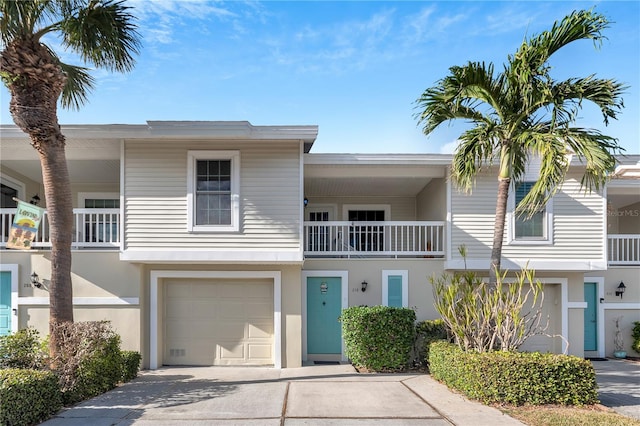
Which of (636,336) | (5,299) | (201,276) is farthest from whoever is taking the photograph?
(636,336)

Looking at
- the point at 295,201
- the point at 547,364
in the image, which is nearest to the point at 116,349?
Result: the point at 295,201

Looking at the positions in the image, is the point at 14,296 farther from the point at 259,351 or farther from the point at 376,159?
the point at 376,159

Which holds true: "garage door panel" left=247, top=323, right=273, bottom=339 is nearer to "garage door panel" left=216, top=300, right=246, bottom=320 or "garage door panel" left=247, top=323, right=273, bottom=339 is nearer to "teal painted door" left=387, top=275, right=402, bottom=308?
"garage door panel" left=216, top=300, right=246, bottom=320

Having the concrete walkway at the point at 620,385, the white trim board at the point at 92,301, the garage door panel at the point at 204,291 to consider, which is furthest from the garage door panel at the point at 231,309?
the concrete walkway at the point at 620,385

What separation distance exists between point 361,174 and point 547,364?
589 cm

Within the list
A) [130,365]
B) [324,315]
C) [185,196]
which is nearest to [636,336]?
[324,315]

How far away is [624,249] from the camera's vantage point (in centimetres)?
1327

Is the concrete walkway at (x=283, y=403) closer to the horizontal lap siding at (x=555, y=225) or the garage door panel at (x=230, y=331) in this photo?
the garage door panel at (x=230, y=331)

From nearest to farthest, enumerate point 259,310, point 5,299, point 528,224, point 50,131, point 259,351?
point 50,131 < point 5,299 < point 259,351 < point 259,310 < point 528,224

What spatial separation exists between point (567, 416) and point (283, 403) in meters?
3.89

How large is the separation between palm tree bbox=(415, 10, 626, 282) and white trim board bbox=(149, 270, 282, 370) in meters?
4.40

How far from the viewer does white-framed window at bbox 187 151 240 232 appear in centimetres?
976

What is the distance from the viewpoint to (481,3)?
9.02 m

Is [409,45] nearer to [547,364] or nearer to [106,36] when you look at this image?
[106,36]
